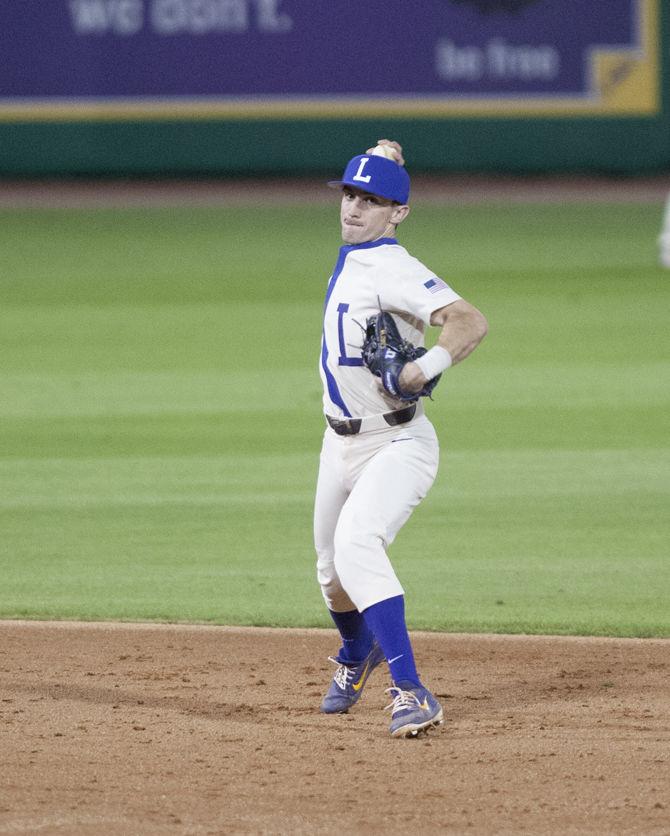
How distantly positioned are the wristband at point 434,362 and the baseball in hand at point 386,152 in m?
0.78

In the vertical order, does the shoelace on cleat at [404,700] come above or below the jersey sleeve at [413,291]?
below

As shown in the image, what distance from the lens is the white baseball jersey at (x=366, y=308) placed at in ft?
16.4

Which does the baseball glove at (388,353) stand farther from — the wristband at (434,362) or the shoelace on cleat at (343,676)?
the shoelace on cleat at (343,676)

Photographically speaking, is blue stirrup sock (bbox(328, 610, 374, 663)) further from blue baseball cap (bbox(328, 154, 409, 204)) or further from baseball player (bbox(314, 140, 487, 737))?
blue baseball cap (bbox(328, 154, 409, 204))

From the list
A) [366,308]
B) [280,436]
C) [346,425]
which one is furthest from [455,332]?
[280,436]

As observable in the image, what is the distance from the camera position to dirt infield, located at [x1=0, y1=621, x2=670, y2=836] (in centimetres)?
425

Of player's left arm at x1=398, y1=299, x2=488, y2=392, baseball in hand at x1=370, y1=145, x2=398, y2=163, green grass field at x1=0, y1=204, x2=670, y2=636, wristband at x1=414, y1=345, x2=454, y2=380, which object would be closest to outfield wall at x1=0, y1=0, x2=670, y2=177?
green grass field at x1=0, y1=204, x2=670, y2=636

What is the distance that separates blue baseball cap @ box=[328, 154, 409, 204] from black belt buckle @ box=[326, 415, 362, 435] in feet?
2.46

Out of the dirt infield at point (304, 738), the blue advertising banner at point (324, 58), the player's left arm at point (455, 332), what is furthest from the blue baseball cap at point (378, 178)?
the blue advertising banner at point (324, 58)

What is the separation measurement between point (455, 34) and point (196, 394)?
12595mm

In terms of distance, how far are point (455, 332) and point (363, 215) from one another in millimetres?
558

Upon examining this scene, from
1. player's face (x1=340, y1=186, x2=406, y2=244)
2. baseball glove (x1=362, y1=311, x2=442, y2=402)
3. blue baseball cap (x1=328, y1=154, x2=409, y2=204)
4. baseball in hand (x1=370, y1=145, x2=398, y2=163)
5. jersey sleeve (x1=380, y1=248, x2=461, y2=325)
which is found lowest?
baseball glove (x1=362, y1=311, x2=442, y2=402)

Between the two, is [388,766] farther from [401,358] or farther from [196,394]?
[196,394]

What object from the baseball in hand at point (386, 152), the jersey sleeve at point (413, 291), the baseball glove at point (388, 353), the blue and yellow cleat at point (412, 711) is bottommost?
the blue and yellow cleat at point (412, 711)
